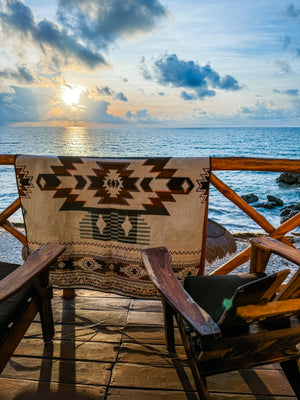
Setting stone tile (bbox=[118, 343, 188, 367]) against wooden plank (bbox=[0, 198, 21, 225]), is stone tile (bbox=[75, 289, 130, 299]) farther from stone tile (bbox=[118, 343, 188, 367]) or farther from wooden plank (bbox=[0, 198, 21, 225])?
wooden plank (bbox=[0, 198, 21, 225])

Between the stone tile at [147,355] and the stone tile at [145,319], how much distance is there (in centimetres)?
22

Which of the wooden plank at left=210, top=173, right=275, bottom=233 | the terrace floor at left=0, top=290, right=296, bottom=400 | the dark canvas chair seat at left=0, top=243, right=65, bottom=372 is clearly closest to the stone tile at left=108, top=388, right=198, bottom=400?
the terrace floor at left=0, top=290, right=296, bottom=400

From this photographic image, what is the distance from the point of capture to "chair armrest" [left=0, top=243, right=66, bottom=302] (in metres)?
1.22

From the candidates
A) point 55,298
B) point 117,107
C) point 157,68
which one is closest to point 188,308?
point 55,298

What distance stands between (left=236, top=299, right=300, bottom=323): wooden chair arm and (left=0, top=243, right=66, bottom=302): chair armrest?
34.4 inches

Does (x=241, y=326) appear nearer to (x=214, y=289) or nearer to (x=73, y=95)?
(x=214, y=289)

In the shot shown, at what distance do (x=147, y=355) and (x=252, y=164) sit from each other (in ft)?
4.62

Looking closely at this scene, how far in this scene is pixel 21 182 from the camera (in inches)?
83.9

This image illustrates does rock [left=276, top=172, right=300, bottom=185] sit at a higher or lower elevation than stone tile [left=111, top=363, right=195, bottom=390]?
lower

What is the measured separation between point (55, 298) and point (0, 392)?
91 cm

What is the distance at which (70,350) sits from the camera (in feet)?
5.74

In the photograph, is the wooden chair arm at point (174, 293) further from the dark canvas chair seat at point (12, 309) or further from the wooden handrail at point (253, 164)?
the wooden handrail at point (253, 164)

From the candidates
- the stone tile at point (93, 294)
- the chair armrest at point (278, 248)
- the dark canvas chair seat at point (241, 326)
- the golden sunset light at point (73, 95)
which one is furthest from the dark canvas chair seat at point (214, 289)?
the golden sunset light at point (73, 95)

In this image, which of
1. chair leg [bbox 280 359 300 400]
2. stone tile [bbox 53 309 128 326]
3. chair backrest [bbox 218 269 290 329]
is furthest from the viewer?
stone tile [bbox 53 309 128 326]
